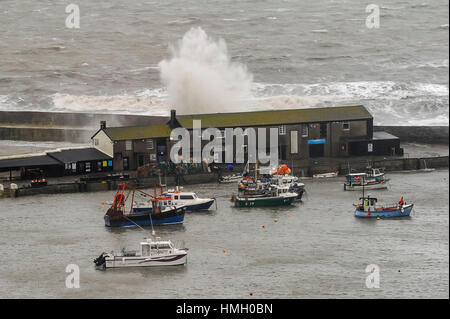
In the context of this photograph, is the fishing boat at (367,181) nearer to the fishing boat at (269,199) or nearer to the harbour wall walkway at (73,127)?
the fishing boat at (269,199)

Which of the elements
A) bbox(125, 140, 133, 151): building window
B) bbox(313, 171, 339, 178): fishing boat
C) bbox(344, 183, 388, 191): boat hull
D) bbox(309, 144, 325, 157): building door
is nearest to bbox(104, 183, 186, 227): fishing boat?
bbox(125, 140, 133, 151): building window

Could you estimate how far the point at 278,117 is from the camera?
5350 cm

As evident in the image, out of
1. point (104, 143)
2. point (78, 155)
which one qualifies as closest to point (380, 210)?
point (104, 143)

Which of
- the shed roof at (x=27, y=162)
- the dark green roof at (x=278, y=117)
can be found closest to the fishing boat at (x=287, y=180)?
the dark green roof at (x=278, y=117)

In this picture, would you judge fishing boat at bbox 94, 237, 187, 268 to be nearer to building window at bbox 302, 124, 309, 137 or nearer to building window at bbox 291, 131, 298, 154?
building window at bbox 291, 131, 298, 154

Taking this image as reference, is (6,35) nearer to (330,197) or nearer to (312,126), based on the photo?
(312,126)

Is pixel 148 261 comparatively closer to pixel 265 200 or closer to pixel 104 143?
pixel 265 200

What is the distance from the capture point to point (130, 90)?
237 feet

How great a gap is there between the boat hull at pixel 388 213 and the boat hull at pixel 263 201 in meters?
3.74

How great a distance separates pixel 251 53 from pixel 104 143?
124 ft

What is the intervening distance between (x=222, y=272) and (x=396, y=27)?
66262 mm
